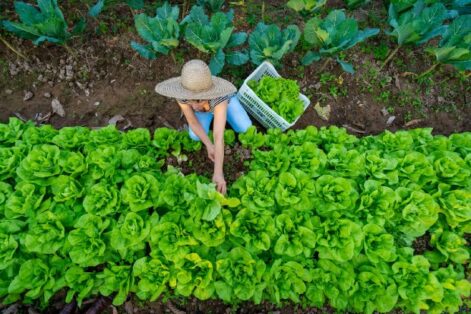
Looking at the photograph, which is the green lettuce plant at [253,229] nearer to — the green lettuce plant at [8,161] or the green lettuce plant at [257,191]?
the green lettuce plant at [257,191]

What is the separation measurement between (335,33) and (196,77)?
173 centimetres

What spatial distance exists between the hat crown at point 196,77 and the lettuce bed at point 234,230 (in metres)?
0.74

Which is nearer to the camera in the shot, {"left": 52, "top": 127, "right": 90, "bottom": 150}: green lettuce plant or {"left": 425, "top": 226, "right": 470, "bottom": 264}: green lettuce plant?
{"left": 425, "top": 226, "right": 470, "bottom": 264}: green lettuce plant

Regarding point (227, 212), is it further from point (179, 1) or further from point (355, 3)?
point (179, 1)

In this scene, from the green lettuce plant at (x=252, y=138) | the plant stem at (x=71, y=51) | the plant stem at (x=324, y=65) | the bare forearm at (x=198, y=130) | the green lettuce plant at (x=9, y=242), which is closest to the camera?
the green lettuce plant at (x=9, y=242)

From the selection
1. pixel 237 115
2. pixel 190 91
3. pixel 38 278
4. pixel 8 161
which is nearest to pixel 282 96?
pixel 237 115

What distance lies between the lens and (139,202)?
8.03 ft

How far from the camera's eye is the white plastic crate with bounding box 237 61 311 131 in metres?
3.20

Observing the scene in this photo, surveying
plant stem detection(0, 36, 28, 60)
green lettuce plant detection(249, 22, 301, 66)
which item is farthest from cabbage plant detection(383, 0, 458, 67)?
plant stem detection(0, 36, 28, 60)

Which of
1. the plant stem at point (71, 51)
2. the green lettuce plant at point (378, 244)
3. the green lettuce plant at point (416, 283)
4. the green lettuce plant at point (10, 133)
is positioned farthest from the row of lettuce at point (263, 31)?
the green lettuce plant at point (416, 283)

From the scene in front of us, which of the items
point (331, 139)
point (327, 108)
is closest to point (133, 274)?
point (331, 139)

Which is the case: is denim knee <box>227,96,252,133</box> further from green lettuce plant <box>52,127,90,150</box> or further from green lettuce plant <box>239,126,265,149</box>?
green lettuce plant <box>52,127,90,150</box>

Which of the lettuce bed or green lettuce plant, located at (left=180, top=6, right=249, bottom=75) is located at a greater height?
green lettuce plant, located at (left=180, top=6, right=249, bottom=75)

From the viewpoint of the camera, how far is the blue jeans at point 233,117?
317 cm
